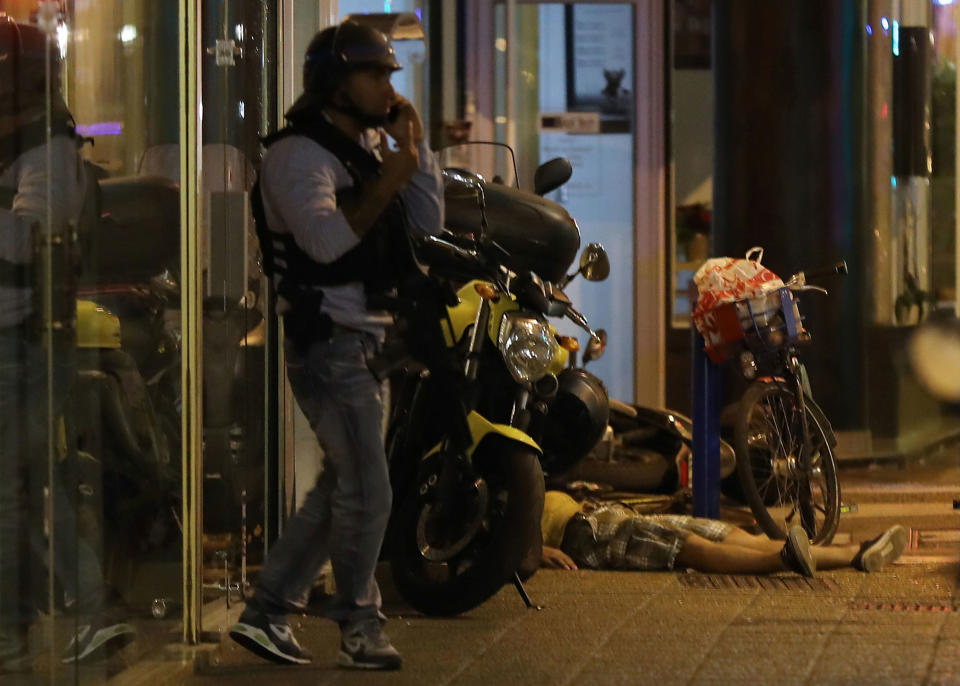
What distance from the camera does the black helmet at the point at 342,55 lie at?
205 inches

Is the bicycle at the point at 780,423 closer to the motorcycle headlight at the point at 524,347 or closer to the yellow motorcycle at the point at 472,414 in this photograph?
the yellow motorcycle at the point at 472,414

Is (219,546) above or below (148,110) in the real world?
below

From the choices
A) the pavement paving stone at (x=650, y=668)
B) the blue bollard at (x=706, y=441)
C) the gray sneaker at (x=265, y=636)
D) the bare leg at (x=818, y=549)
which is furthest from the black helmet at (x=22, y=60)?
the blue bollard at (x=706, y=441)

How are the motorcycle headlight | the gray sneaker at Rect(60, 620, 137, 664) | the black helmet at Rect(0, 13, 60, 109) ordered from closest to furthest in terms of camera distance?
the black helmet at Rect(0, 13, 60, 109) < the gray sneaker at Rect(60, 620, 137, 664) < the motorcycle headlight

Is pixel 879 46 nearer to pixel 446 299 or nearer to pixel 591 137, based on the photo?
pixel 591 137

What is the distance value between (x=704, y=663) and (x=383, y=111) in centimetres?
193

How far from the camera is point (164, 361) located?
5.30m

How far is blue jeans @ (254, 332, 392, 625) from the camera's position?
5.14 meters

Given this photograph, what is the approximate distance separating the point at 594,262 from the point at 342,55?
2.14 m

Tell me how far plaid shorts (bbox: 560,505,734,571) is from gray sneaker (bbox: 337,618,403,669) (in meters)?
2.03

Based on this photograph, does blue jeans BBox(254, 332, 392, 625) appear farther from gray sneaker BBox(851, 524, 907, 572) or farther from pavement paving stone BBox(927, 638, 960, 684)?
gray sneaker BBox(851, 524, 907, 572)

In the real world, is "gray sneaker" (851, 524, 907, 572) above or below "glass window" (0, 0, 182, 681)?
below

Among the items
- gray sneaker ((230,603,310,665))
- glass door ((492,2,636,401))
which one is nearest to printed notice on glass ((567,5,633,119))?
glass door ((492,2,636,401))

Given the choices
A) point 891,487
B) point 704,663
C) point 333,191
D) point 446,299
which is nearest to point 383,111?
point 333,191
